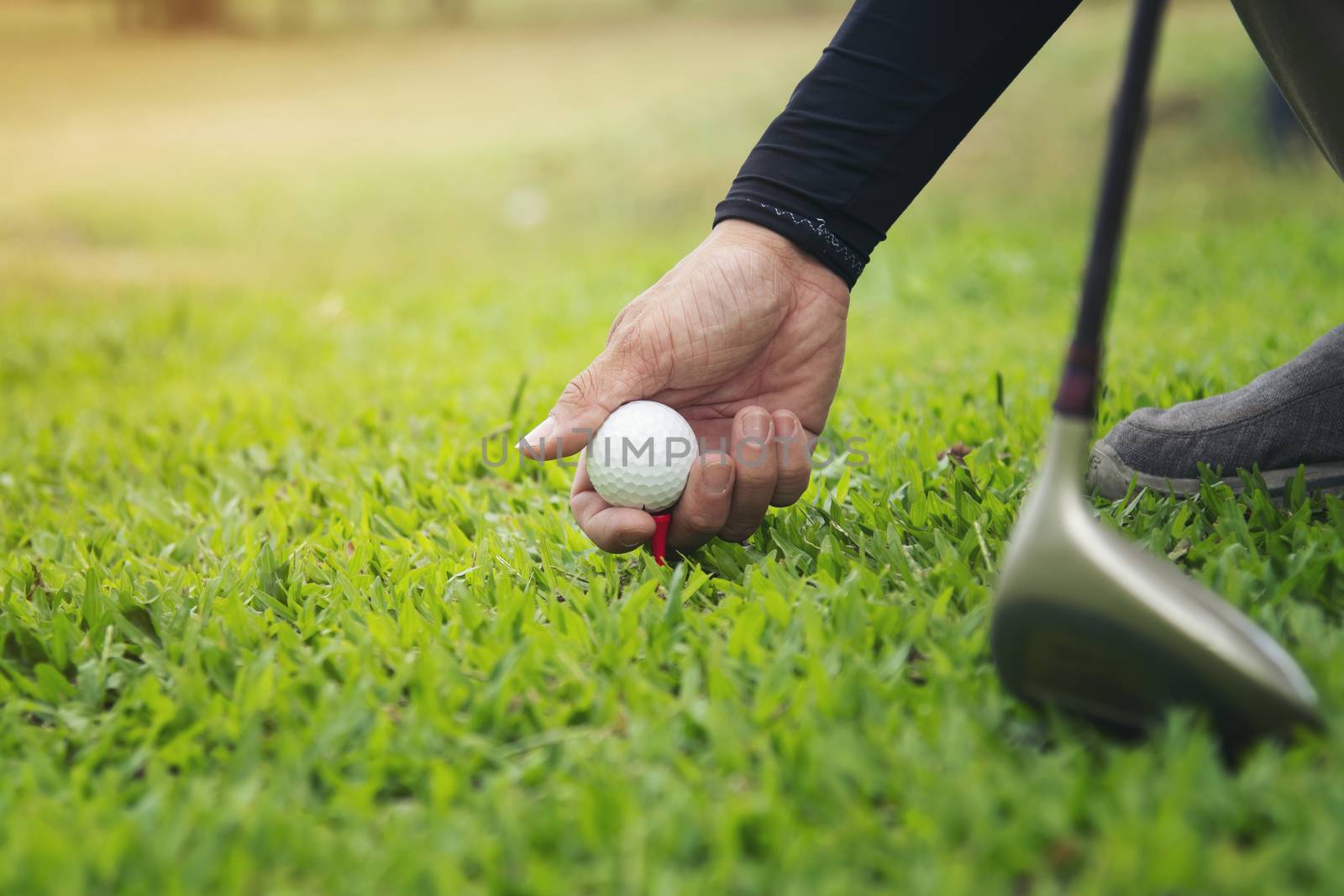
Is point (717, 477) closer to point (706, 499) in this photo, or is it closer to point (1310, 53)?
point (706, 499)

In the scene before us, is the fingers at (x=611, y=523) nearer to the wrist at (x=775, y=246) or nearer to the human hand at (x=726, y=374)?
the human hand at (x=726, y=374)

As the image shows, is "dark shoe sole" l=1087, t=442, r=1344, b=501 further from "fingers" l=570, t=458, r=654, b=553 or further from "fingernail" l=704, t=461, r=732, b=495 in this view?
"fingers" l=570, t=458, r=654, b=553

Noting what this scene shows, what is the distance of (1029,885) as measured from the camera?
3.76 feet

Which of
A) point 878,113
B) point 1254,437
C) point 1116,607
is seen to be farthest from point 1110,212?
point 1254,437

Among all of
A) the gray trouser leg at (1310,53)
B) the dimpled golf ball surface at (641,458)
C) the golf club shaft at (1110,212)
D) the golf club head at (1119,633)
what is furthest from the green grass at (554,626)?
the gray trouser leg at (1310,53)

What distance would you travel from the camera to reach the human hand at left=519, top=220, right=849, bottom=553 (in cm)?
199

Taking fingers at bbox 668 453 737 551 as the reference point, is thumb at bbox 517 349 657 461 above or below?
above

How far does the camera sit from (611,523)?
200 cm

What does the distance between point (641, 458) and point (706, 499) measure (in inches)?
5.7

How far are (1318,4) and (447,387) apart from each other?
3167 millimetres

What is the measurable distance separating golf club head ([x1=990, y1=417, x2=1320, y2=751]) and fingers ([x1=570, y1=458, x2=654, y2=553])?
0.79 m

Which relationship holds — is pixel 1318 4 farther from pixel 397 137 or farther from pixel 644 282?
pixel 397 137

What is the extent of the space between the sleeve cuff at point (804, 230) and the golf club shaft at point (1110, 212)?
0.83 m

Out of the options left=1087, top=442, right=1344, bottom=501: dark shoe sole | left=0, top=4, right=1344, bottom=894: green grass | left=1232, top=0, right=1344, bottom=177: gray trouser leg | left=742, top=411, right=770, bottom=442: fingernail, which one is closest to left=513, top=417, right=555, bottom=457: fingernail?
left=0, top=4, right=1344, bottom=894: green grass
